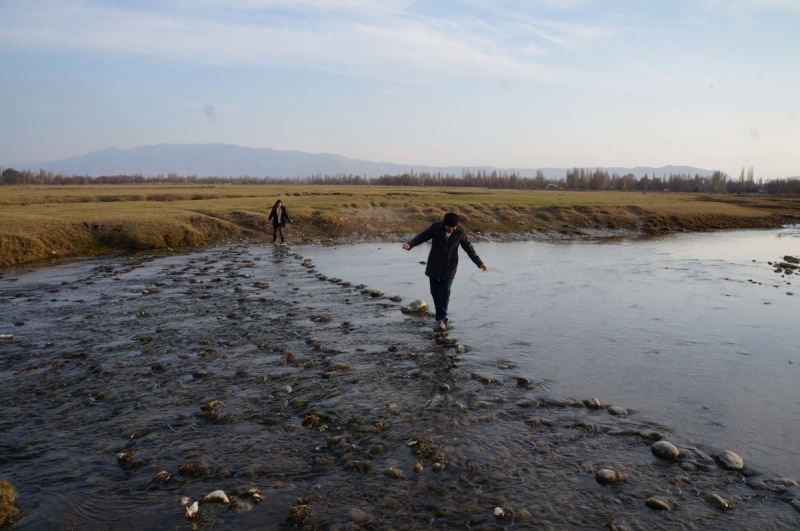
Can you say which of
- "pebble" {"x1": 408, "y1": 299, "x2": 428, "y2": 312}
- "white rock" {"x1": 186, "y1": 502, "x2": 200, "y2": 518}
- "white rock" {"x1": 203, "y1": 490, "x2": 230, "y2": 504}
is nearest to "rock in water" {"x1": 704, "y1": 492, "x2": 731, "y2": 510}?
"white rock" {"x1": 203, "y1": 490, "x2": 230, "y2": 504}

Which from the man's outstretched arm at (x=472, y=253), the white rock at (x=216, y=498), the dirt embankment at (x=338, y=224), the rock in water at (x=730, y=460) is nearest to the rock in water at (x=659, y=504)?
the rock in water at (x=730, y=460)

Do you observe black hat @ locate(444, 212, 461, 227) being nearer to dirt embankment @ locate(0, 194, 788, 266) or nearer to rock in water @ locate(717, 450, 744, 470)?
rock in water @ locate(717, 450, 744, 470)

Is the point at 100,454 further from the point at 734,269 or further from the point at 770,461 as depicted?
the point at 734,269

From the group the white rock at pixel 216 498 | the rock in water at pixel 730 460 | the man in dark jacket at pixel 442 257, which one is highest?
the man in dark jacket at pixel 442 257

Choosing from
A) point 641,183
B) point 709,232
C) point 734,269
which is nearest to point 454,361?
point 734,269

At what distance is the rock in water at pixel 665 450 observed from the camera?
8227 mm

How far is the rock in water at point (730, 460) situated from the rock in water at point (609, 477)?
1.62 m

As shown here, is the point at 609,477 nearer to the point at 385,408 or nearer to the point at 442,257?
the point at 385,408

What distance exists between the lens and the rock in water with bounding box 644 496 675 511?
22.6 feet

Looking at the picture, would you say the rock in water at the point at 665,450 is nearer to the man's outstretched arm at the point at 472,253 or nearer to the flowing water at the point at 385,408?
the flowing water at the point at 385,408

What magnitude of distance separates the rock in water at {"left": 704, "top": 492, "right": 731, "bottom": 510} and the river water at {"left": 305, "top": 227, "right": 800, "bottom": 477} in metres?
1.50

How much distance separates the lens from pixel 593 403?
33.3 feet

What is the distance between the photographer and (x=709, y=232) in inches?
2085

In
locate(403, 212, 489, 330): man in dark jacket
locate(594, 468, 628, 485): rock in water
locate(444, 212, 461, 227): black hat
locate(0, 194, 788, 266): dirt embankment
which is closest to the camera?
locate(594, 468, 628, 485): rock in water
